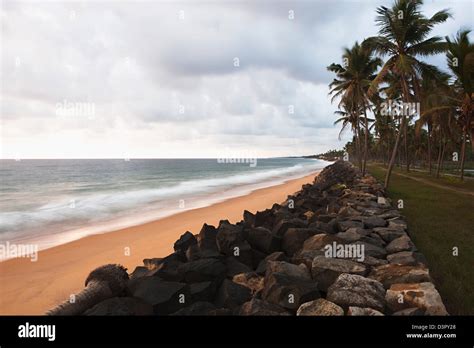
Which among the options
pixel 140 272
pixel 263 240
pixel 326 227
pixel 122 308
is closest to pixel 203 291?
pixel 122 308

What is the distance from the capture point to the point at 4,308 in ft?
23.4

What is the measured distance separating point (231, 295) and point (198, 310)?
783mm

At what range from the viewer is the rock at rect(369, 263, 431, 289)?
5250 millimetres

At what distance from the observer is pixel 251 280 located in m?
6.32

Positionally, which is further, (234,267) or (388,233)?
(388,233)

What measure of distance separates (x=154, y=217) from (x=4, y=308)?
1167 centimetres

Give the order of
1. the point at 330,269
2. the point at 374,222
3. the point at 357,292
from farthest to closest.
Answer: the point at 374,222, the point at 330,269, the point at 357,292

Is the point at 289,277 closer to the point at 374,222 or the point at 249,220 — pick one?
the point at 374,222

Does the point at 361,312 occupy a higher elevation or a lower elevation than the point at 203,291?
higher

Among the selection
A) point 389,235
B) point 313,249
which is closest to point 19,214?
point 313,249

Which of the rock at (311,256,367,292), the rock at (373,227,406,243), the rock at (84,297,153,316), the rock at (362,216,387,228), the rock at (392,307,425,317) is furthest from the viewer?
the rock at (362,216,387,228)

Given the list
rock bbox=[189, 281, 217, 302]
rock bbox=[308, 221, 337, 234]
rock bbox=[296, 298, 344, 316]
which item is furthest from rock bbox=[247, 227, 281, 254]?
rock bbox=[296, 298, 344, 316]

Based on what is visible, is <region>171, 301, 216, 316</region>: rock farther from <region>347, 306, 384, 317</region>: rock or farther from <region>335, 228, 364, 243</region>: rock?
<region>335, 228, 364, 243</region>: rock

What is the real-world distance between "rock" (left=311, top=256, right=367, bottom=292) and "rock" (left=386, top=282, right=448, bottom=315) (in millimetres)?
898
